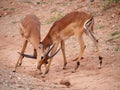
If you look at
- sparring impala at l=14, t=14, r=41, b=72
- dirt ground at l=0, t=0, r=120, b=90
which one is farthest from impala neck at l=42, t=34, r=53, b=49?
dirt ground at l=0, t=0, r=120, b=90

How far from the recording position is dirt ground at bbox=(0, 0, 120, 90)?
8.93 m

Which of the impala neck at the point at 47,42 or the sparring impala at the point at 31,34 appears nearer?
the sparring impala at the point at 31,34

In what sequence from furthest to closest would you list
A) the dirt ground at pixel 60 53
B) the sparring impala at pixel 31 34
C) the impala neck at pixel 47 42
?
1. the impala neck at pixel 47 42
2. the sparring impala at pixel 31 34
3. the dirt ground at pixel 60 53

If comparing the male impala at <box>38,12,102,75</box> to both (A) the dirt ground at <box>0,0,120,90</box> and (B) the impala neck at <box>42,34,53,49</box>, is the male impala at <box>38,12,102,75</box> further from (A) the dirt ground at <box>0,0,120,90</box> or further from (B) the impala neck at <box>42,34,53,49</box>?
(A) the dirt ground at <box>0,0,120,90</box>

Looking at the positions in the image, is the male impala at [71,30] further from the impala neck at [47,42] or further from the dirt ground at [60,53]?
the dirt ground at [60,53]

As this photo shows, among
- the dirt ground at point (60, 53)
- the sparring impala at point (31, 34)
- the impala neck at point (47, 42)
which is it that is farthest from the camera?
the impala neck at point (47, 42)

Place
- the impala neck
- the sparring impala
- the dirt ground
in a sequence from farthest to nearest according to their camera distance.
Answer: the impala neck < the sparring impala < the dirt ground

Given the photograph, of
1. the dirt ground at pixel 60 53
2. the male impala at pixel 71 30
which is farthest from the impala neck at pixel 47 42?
the dirt ground at pixel 60 53

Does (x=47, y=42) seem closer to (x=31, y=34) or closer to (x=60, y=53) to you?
(x=31, y=34)

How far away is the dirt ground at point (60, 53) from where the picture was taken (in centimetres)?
893

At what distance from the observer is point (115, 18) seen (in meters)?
15.0

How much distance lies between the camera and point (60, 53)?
1293 cm

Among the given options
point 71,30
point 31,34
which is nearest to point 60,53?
point 71,30

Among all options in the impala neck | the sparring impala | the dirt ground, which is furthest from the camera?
the impala neck
